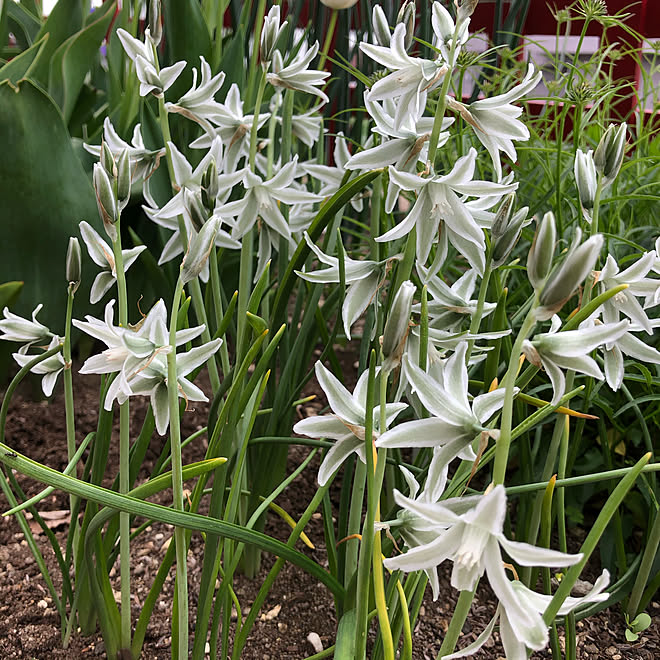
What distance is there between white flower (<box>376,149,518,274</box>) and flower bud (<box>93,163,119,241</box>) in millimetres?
218

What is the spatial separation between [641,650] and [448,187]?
2.29 ft

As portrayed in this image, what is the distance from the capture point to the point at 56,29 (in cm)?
147

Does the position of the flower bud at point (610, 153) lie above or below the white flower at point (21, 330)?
above

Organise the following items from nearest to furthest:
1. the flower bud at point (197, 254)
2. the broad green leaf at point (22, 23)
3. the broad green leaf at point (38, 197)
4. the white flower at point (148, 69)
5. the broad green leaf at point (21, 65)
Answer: the flower bud at point (197, 254) < the white flower at point (148, 69) < the broad green leaf at point (38, 197) < the broad green leaf at point (21, 65) < the broad green leaf at point (22, 23)

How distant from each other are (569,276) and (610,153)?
31 centimetres

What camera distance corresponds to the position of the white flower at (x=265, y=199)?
0.79 meters

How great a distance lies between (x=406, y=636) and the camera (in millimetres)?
578

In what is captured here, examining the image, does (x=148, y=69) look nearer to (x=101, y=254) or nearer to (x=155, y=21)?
(x=155, y=21)

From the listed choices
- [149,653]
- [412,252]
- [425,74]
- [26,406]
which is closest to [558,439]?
[412,252]

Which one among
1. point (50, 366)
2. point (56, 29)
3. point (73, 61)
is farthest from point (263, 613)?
point (56, 29)

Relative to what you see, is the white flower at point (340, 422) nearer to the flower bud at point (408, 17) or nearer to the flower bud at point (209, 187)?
the flower bud at point (209, 187)

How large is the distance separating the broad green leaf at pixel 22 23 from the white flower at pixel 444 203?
4.51ft

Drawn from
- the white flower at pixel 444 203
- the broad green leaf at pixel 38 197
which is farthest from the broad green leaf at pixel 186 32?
the white flower at pixel 444 203

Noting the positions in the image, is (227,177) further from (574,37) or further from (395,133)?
(574,37)
